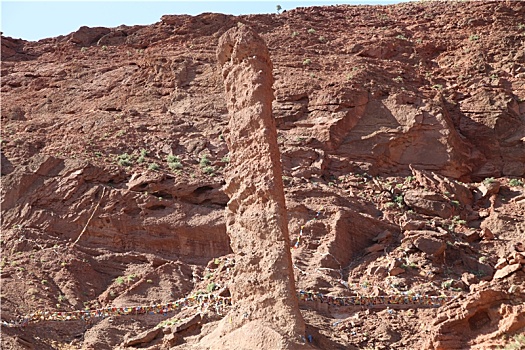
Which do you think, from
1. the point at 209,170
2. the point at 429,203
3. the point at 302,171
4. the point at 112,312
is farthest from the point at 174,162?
the point at 112,312

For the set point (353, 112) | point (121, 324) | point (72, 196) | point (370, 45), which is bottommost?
point (121, 324)

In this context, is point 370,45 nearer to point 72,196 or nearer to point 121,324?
point 72,196

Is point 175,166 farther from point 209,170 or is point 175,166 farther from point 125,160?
point 125,160

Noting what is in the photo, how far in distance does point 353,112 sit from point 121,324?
44.7ft

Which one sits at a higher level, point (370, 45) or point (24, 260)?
point (370, 45)

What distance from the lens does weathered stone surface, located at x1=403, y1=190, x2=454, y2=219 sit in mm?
26688

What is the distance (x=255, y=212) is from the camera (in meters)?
15.3

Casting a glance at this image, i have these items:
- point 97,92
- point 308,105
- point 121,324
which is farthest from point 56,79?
point 121,324

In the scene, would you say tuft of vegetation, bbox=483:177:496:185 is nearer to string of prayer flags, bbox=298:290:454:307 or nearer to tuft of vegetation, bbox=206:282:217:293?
string of prayer flags, bbox=298:290:454:307

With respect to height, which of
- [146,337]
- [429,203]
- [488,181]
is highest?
[488,181]

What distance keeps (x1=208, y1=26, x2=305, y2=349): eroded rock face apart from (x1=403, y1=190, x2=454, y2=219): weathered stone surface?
36.7 ft

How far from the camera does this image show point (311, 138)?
99.5ft

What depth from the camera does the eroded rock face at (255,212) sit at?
14.2 meters

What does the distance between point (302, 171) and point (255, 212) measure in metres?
13.0
